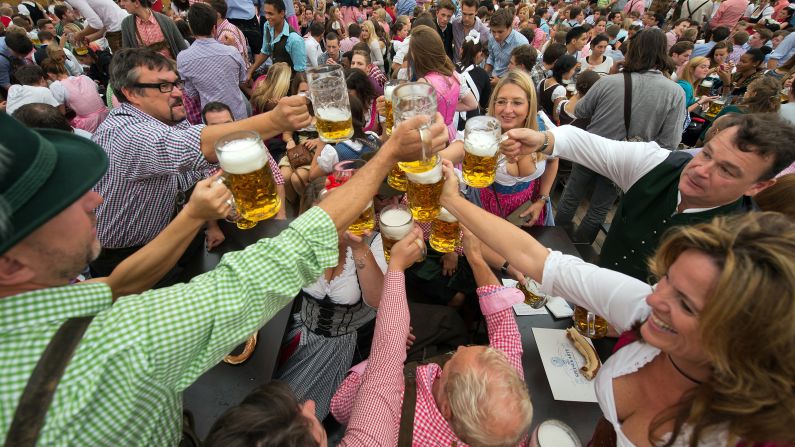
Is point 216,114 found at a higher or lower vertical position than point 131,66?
lower

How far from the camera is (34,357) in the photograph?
74cm

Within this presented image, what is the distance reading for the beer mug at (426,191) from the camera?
1.30 meters

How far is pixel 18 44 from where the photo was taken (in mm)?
5008

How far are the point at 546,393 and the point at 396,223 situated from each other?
0.86m

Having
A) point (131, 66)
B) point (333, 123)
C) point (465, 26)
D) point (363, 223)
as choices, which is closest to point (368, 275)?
point (363, 223)

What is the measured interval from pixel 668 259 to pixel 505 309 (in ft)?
2.19

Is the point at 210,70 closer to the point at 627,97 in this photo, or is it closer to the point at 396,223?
the point at 396,223

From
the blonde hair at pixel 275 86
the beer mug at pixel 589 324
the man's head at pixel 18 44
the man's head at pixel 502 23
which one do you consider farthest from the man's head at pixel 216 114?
the man's head at pixel 18 44

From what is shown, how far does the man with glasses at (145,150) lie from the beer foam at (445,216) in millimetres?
638

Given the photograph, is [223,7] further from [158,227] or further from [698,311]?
[698,311]

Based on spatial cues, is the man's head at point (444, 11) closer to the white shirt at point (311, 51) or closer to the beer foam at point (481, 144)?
the white shirt at point (311, 51)

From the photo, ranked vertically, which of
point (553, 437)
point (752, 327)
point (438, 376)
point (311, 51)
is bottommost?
point (311, 51)

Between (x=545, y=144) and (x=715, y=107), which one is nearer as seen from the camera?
(x=545, y=144)

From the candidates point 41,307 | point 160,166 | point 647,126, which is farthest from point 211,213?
point 647,126
